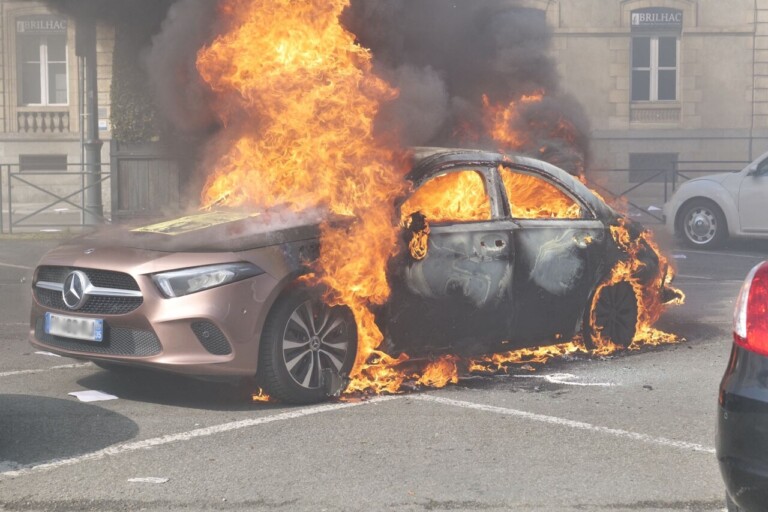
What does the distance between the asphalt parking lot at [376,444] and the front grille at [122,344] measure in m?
0.31

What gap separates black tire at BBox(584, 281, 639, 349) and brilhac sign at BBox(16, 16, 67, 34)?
955 inches

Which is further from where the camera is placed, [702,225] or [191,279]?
[702,225]

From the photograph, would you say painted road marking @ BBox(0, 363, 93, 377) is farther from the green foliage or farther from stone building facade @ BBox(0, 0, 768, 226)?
stone building facade @ BBox(0, 0, 768, 226)

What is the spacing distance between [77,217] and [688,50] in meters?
16.9

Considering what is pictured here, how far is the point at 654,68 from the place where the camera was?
28938 mm

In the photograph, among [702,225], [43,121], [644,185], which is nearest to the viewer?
[702,225]

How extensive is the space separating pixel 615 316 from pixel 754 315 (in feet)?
13.0

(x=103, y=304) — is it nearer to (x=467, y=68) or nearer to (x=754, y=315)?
(x=754, y=315)

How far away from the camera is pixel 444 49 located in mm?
11852

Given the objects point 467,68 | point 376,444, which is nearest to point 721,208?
point 467,68

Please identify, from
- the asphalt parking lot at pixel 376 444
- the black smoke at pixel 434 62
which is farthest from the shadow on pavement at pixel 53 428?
the black smoke at pixel 434 62

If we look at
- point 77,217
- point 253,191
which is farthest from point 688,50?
point 253,191

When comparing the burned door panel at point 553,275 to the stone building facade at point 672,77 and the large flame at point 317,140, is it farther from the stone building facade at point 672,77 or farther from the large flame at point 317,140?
the stone building facade at point 672,77

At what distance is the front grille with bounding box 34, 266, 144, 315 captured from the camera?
216 inches
